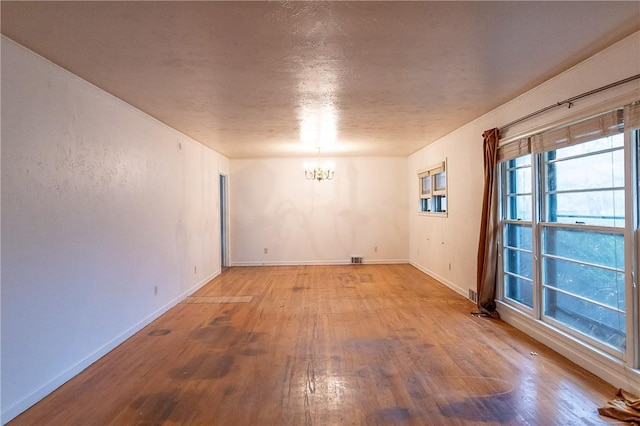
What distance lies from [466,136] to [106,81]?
445cm

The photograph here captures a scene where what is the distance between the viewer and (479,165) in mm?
4699

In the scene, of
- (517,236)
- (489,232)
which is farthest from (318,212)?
(517,236)

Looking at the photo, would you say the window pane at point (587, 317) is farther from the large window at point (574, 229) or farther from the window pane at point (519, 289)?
the window pane at point (519, 289)

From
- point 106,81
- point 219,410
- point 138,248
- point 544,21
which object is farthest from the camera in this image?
point 138,248

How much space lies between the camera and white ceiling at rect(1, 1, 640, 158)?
6.79 feet

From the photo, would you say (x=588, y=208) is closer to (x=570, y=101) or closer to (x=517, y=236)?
(x=570, y=101)

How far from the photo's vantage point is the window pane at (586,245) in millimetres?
2711

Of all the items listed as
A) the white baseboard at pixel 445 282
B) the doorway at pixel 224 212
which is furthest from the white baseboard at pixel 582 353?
the doorway at pixel 224 212

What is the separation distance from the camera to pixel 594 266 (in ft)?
9.58

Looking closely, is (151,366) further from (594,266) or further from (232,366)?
(594,266)

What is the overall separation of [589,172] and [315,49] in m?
2.45

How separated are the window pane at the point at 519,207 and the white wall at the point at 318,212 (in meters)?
4.13

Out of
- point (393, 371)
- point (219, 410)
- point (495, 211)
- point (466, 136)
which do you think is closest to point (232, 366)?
point (219, 410)

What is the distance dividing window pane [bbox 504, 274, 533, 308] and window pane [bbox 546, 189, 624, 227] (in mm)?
830
